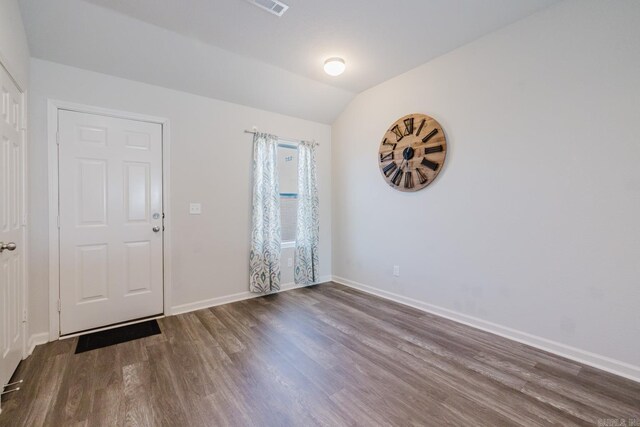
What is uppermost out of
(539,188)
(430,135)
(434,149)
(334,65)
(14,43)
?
(334,65)

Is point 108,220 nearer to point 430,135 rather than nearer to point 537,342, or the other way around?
point 430,135

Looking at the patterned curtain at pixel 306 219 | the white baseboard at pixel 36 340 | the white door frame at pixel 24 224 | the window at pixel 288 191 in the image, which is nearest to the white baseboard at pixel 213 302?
the patterned curtain at pixel 306 219

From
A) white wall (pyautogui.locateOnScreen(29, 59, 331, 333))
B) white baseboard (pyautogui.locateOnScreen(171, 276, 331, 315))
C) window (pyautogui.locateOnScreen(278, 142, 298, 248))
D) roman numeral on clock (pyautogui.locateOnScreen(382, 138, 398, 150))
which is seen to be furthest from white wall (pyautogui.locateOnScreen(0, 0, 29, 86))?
roman numeral on clock (pyautogui.locateOnScreen(382, 138, 398, 150))

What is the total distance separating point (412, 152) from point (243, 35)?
2.13 meters

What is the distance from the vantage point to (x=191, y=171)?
10.5 feet

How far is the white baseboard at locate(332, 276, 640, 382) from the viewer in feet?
6.49

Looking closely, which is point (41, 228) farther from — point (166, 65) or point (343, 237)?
point (343, 237)

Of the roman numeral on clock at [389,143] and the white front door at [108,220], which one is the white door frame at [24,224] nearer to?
the white front door at [108,220]

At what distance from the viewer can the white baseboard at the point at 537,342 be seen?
77.9 inches

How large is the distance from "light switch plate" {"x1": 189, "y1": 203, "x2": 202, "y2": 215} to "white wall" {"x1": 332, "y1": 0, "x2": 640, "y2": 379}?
2382mm

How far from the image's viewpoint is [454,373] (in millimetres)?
1990

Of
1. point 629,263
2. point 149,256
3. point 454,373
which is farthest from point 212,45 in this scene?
point 629,263

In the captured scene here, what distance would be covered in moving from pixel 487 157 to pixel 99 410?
3506mm

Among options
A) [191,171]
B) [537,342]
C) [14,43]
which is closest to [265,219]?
[191,171]
